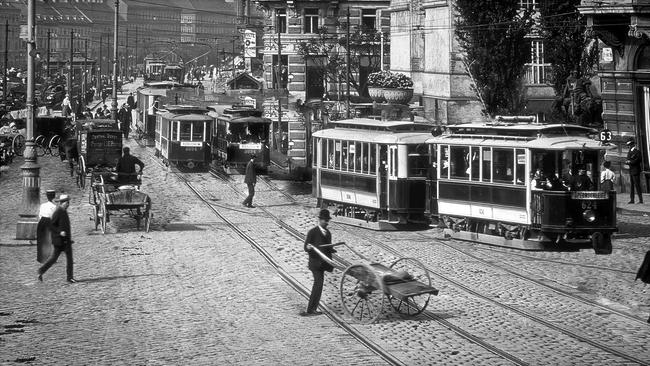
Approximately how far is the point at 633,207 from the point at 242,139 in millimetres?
17286

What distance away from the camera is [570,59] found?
42906mm

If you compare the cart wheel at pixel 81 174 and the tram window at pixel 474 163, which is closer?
the tram window at pixel 474 163

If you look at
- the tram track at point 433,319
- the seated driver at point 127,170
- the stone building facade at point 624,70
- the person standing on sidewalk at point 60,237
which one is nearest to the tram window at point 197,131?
the seated driver at point 127,170

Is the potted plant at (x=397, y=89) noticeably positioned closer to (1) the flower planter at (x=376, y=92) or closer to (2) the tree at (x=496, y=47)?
(1) the flower planter at (x=376, y=92)

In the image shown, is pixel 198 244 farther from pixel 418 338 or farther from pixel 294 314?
pixel 418 338

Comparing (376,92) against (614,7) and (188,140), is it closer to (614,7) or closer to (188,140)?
(188,140)

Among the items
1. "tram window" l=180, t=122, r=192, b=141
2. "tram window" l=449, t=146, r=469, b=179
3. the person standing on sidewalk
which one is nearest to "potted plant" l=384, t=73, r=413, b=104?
"tram window" l=180, t=122, r=192, b=141

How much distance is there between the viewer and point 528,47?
42.0 m

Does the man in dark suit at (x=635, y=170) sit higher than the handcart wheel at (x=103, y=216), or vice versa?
the man in dark suit at (x=635, y=170)

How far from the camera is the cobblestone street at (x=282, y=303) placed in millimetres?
15672

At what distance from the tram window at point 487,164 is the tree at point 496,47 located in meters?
15.5

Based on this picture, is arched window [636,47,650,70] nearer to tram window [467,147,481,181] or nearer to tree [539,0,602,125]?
tree [539,0,602,125]

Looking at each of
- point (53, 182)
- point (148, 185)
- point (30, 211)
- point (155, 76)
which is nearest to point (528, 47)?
point (148, 185)

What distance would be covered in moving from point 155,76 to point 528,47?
7193cm
